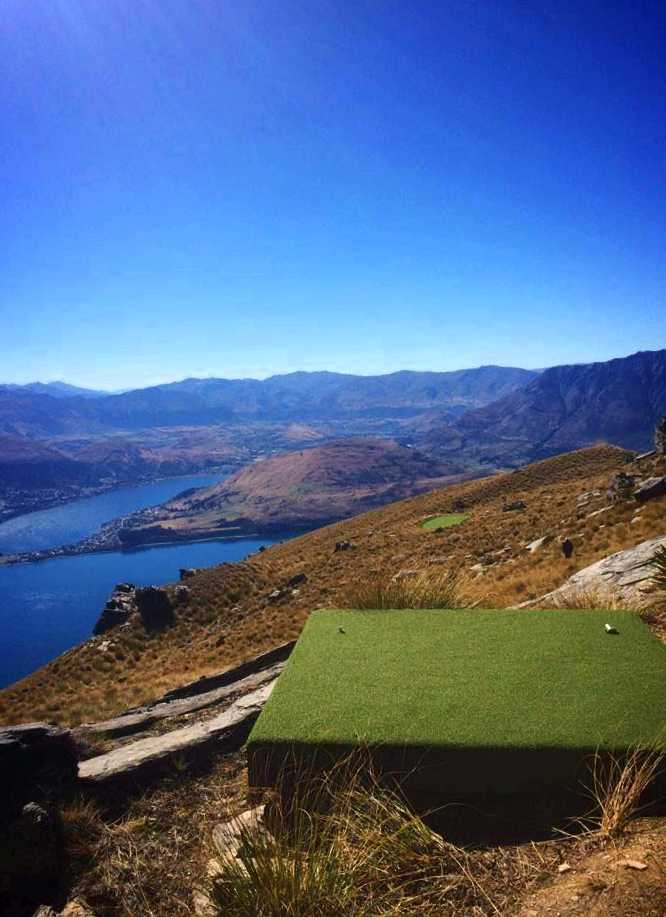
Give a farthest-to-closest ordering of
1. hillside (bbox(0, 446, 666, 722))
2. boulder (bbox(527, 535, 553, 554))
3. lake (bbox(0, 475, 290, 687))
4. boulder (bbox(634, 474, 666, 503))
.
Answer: lake (bbox(0, 475, 290, 687)) → boulder (bbox(527, 535, 553, 554)) → boulder (bbox(634, 474, 666, 503)) → hillside (bbox(0, 446, 666, 722))

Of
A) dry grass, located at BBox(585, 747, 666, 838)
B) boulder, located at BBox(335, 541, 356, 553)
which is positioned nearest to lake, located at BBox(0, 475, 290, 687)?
boulder, located at BBox(335, 541, 356, 553)

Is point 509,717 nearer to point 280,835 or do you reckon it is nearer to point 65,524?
point 280,835

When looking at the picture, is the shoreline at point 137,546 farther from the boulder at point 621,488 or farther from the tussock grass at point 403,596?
the tussock grass at point 403,596

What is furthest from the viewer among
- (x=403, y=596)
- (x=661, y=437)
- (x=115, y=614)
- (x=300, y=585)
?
(x=661, y=437)

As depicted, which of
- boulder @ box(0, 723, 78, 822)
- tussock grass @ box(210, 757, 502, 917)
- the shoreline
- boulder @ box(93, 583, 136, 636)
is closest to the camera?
tussock grass @ box(210, 757, 502, 917)

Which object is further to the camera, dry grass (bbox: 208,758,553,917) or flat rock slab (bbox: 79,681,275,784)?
flat rock slab (bbox: 79,681,275,784)

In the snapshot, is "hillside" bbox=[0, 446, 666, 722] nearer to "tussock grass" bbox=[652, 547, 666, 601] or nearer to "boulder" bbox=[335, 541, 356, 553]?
"boulder" bbox=[335, 541, 356, 553]

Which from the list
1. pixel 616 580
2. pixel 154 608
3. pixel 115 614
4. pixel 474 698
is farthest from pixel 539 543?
pixel 115 614

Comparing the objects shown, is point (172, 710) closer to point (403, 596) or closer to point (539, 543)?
point (403, 596)
